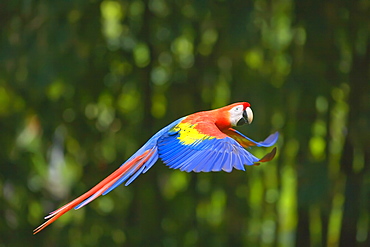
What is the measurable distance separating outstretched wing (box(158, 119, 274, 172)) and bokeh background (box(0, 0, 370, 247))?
92cm

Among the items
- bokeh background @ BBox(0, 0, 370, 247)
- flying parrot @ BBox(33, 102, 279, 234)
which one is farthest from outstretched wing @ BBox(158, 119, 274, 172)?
bokeh background @ BBox(0, 0, 370, 247)

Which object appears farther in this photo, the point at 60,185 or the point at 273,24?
the point at 60,185

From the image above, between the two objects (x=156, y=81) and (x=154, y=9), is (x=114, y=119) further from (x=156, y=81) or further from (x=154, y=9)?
(x=154, y=9)

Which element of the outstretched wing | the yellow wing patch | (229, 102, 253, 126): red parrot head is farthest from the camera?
(229, 102, 253, 126): red parrot head

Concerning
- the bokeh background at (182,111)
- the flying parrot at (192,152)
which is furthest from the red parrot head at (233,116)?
the bokeh background at (182,111)

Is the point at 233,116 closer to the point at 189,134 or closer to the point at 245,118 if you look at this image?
the point at 245,118

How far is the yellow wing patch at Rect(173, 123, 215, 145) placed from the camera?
143 cm

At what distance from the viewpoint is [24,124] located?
2684mm

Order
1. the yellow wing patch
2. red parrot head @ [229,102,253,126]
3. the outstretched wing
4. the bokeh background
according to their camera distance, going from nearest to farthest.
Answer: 1. the outstretched wing
2. the yellow wing patch
3. red parrot head @ [229,102,253,126]
4. the bokeh background

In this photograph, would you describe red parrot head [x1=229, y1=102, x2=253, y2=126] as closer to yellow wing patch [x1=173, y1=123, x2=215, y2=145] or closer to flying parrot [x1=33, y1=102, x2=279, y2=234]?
flying parrot [x1=33, y1=102, x2=279, y2=234]

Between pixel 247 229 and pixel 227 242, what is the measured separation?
10 cm

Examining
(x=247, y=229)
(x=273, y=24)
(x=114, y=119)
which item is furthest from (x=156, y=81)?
(x=247, y=229)

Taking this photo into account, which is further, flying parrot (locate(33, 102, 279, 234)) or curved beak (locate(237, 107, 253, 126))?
curved beak (locate(237, 107, 253, 126))

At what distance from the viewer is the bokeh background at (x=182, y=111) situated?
245 centimetres
